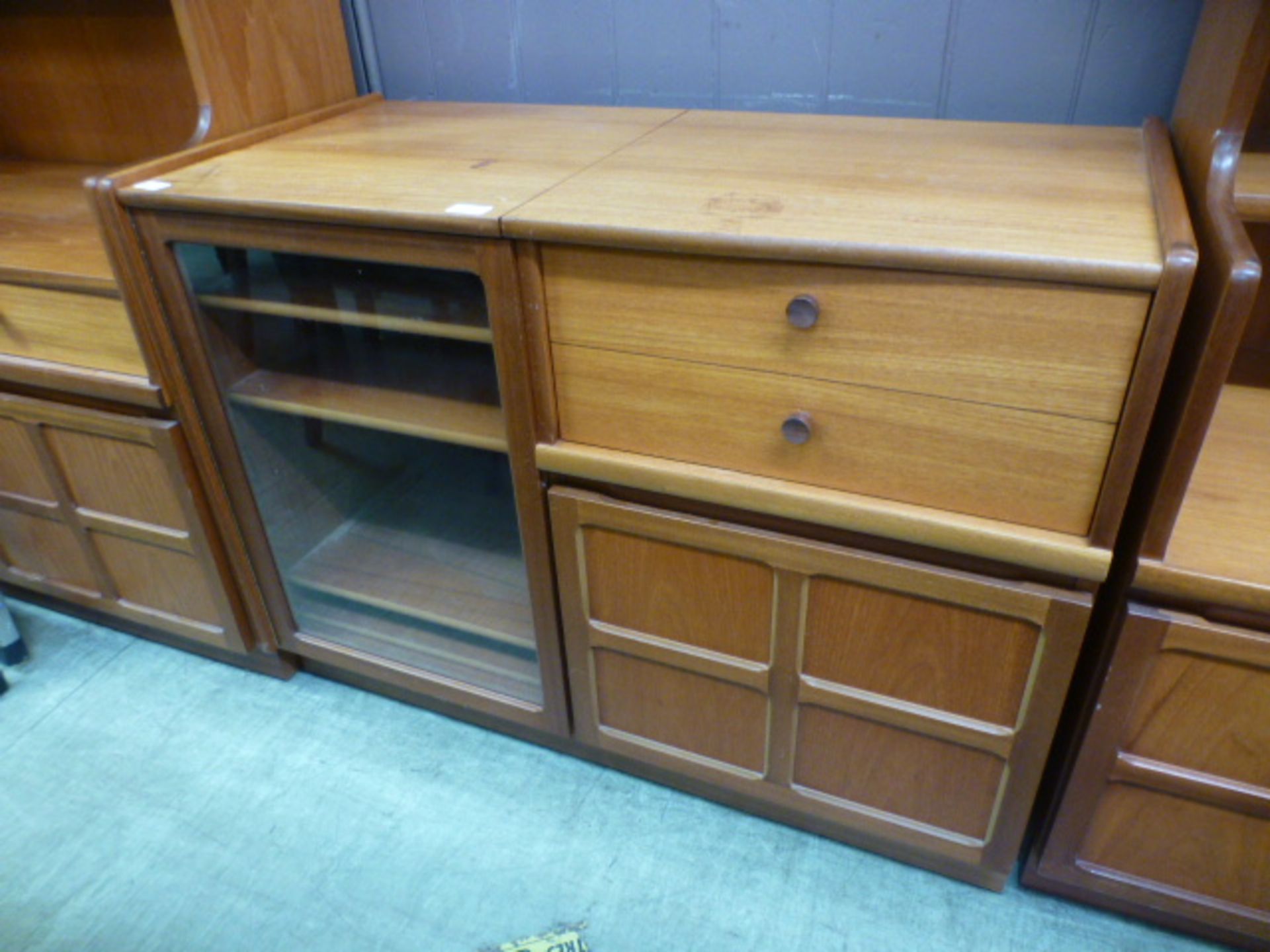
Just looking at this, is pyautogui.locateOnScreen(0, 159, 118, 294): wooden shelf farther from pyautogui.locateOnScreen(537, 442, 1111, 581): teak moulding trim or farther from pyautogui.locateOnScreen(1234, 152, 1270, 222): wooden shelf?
pyautogui.locateOnScreen(1234, 152, 1270, 222): wooden shelf

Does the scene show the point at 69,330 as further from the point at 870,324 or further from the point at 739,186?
the point at 870,324

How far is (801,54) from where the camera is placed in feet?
3.99

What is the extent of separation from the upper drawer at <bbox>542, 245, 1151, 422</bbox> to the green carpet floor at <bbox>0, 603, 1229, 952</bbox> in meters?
0.73

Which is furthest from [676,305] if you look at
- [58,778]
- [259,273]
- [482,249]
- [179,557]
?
[58,778]

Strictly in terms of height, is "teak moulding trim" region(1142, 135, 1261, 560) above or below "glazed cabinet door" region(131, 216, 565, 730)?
above

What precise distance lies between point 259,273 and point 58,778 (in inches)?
34.7

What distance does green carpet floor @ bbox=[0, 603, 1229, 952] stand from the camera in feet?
3.81

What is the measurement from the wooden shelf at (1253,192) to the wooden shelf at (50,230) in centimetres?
132

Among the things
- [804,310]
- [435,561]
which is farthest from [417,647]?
[804,310]

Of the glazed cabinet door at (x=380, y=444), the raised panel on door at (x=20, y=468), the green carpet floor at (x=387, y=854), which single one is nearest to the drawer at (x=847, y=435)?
the glazed cabinet door at (x=380, y=444)

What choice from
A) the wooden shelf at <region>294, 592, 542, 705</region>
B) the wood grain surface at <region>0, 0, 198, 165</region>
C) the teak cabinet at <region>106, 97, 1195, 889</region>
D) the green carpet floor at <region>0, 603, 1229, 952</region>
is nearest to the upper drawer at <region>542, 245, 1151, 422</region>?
the teak cabinet at <region>106, 97, 1195, 889</region>

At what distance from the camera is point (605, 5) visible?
4.22 feet

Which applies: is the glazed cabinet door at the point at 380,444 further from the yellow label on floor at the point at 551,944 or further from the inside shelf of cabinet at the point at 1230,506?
the inside shelf of cabinet at the point at 1230,506

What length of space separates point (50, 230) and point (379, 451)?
0.61 metres
